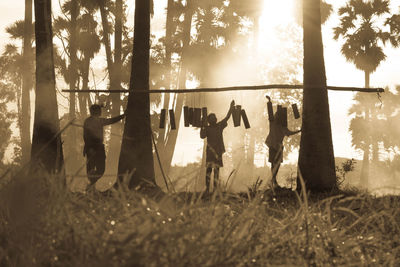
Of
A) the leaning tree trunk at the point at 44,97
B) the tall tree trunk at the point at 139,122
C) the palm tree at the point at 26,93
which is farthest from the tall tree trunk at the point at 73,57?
the leaning tree trunk at the point at 44,97

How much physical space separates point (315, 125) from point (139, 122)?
11.9 feet

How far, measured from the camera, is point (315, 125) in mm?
11203

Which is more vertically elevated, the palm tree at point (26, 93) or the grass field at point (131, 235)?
the palm tree at point (26, 93)

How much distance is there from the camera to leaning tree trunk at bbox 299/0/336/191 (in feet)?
36.6

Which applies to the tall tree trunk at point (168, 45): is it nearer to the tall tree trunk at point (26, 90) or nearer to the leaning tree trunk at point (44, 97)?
the tall tree trunk at point (26, 90)

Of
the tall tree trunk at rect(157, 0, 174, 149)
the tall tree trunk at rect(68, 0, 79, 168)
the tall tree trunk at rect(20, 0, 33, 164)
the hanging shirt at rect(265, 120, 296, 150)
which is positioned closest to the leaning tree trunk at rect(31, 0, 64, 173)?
the hanging shirt at rect(265, 120, 296, 150)

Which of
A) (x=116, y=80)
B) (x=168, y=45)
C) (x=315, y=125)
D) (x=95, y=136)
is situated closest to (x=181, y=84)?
(x=168, y=45)

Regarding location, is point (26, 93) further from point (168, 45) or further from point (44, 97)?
point (44, 97)

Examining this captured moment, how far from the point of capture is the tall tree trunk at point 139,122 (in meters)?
11.6

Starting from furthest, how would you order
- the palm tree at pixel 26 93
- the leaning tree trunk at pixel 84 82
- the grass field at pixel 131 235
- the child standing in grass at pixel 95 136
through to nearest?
the leaning tree trunk at pixel 84 82 → the palm tree at pixel 26 93 → the child standing in grass at pixel 95 136 → the grass field at pixel 131 235

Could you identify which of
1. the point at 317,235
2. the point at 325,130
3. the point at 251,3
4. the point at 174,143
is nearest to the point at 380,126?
the point at 251,3

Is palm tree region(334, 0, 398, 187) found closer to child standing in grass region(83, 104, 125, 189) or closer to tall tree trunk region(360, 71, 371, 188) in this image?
tall tree trunk region(360, 71, 371, 188)

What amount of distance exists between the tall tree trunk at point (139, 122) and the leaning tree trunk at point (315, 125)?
3.17 metres

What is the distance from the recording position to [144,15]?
12.2 meters
